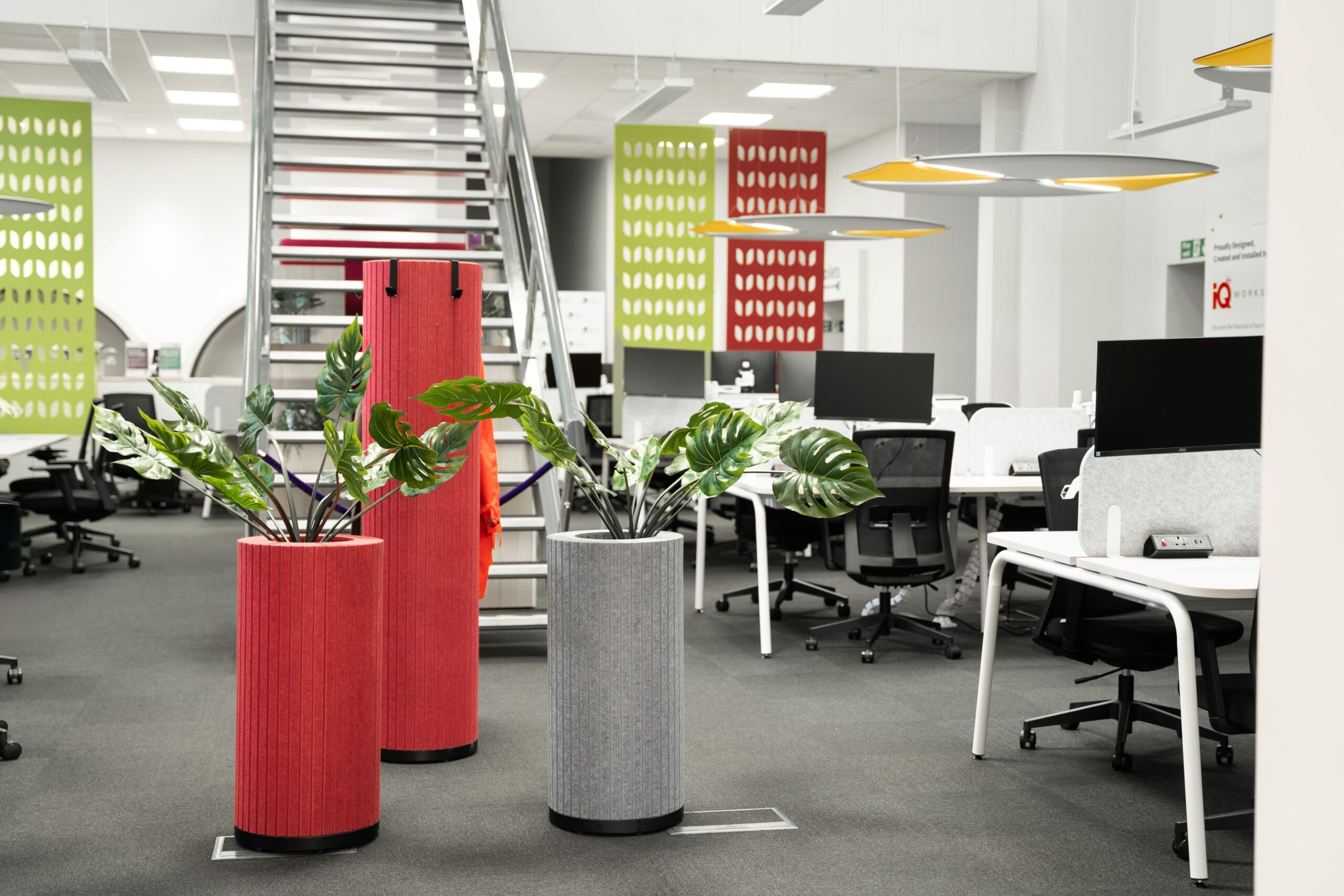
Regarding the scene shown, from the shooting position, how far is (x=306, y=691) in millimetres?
2900

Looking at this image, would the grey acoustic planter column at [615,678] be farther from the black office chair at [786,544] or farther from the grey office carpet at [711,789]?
the black office chair at [786,544]


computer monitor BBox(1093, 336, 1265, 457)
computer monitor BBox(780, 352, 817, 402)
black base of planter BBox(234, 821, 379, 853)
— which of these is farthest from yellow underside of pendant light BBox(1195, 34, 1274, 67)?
computer monitor BBox(780, 352, 817, 402)

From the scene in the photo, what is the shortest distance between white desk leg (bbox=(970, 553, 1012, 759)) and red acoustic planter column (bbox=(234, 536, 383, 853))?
1.64 m

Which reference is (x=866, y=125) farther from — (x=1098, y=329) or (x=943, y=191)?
(x=943, y=191)

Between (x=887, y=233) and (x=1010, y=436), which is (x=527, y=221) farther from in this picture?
(x=887, y=233)

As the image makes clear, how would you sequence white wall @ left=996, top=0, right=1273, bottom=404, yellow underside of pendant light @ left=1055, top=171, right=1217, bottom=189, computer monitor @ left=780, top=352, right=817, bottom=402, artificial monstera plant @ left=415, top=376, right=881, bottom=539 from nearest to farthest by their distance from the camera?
1. artificial monstera plant @ left=415, top=376, right=881, bottom=539
2. yellow underside of pendant light @ left=1055, top=171, right=1217, bottom=189
3. computer monitor @ left=780, top=352, right=817, bottom=402
4. white wall @ left=996, top=0, right=1273, bottom=404

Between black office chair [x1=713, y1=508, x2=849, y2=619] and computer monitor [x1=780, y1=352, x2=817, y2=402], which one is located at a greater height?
computer monitor [x1=780, y1=352, x2=817, y2=402]

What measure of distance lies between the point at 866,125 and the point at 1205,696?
36.7 feet

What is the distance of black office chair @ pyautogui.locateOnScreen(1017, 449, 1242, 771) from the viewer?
11.2 feet

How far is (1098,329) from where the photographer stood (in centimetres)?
1052

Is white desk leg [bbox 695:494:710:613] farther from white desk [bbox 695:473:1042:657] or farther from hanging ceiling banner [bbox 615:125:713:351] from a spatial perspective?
hanging ceiling banner [bbox 615:125:713:351]

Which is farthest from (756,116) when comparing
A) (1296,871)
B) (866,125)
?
(1296,871)

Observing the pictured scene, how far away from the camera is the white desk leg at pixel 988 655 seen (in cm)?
355

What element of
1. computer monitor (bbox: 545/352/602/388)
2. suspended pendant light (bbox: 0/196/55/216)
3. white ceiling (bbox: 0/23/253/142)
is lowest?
computer monitor (bbox: 545/352/602/388)
